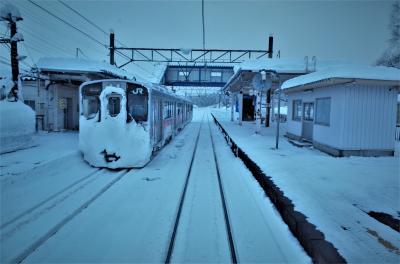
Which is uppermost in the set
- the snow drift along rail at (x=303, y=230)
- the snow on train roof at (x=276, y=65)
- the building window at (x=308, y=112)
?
the snow on train roof at (x=276, y=65)

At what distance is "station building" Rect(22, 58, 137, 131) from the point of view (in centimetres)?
1516

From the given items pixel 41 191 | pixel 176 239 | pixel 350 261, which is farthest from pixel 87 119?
pixel 350 261

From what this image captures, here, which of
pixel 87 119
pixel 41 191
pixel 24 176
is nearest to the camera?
pixel 41 191

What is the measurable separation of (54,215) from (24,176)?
111 inches

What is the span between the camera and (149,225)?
450cm

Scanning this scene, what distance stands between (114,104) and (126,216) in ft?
14.4

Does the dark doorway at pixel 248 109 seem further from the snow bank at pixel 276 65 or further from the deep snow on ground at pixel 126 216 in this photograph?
the deep snow on ground at pixel 126 216

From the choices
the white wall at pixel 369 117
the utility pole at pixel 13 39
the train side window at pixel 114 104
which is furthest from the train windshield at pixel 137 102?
the white wall at pixel 369 117

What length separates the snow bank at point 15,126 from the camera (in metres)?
9.40

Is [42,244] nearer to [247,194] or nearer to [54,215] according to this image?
[54,215]

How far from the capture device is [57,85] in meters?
16.8

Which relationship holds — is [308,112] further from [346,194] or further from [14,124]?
[14,124]

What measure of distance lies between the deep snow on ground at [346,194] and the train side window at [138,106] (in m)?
4.00

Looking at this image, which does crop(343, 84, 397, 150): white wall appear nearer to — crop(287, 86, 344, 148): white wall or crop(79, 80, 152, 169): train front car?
crop(287, 86, 344, 148): white wall
